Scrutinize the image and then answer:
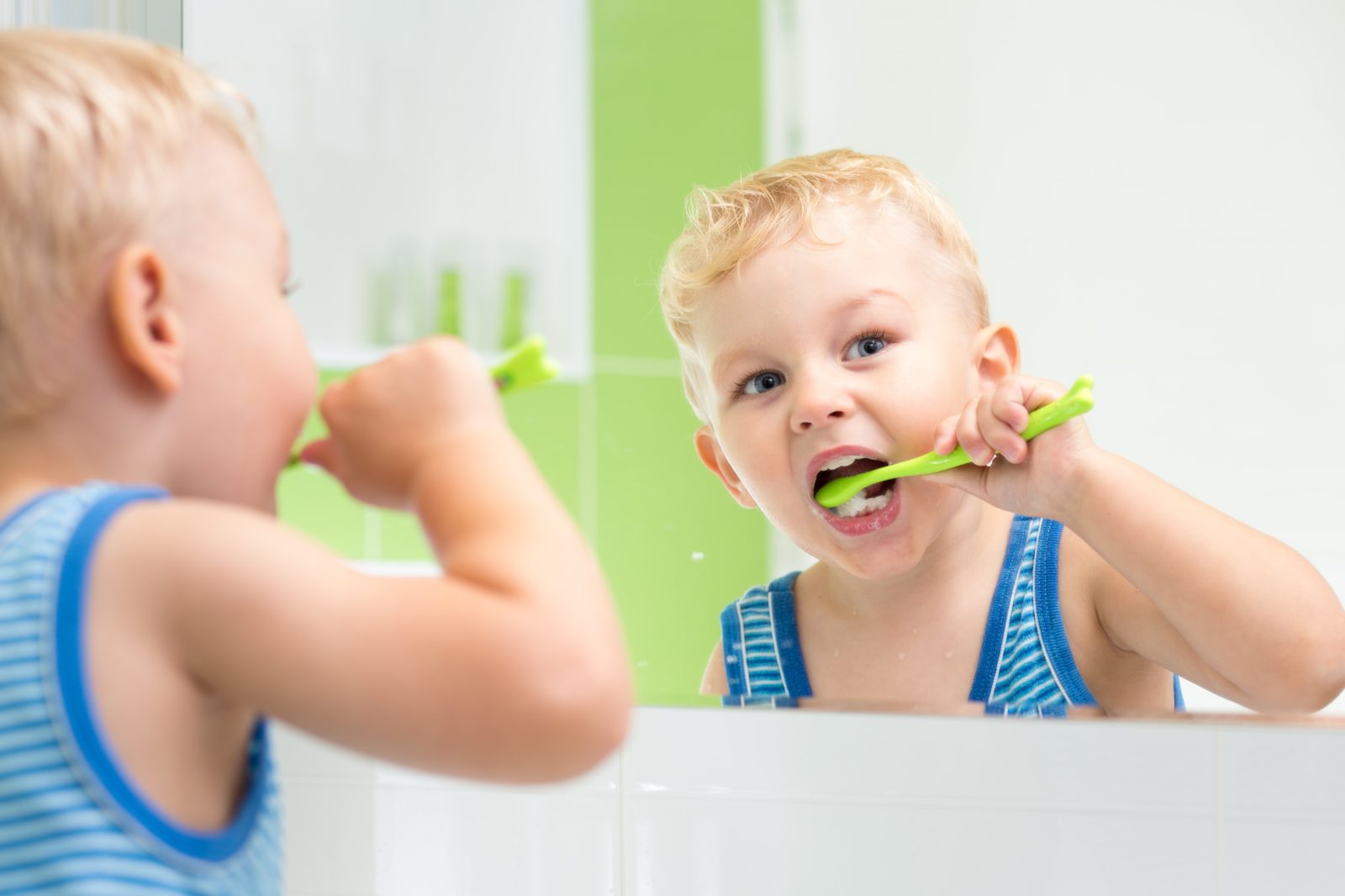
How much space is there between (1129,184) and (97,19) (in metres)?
0.97

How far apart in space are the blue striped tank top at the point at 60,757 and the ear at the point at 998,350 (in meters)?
0.64

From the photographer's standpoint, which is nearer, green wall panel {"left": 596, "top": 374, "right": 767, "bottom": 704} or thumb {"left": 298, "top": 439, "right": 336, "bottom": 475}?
thumb {"left": 298, "top": 439, "right": 336, "bottom": 475}

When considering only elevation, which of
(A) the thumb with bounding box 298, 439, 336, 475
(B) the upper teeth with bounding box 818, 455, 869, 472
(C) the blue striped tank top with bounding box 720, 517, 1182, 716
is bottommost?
(C) the blue striped tank top with bounding box 720, 517, 1182, 716

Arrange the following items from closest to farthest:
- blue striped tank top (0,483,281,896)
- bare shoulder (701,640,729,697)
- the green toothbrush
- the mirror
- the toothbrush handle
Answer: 1. blue striped tank top (0,483,281,896)
2. the green toothbrush
3. the toothbrush handle
4. the mirror
5. bare shoulder (701,640,729,697)

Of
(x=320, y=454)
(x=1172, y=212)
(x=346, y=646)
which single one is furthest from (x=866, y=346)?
(x=346, y=646)

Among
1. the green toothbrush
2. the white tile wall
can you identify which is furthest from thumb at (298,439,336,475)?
the white tile wall

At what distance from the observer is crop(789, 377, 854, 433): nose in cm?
83

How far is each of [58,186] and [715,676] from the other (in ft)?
2.09

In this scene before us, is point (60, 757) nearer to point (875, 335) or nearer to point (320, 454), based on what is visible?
point (320, 454)

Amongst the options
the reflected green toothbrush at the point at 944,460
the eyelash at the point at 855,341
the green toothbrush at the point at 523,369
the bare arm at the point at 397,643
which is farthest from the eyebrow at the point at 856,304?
the bare arm at the point at 397,643

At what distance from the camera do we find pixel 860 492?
0.86 metres

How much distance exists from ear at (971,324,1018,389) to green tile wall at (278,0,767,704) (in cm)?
21

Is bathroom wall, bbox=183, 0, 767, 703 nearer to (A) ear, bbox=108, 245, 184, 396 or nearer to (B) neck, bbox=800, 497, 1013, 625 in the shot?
(B) neck, bbox=800, 497, 1013, 625

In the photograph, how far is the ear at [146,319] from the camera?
427 mm
